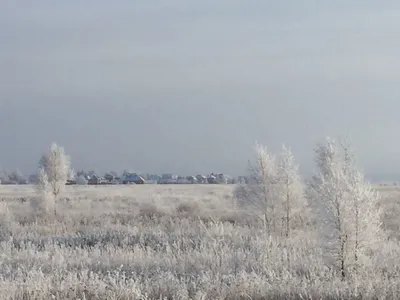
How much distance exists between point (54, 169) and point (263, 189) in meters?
18.5

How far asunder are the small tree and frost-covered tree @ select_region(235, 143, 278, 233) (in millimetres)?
16957

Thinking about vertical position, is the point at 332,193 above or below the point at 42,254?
above

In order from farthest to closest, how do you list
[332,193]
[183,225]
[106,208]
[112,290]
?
1. [106,208]
2. [183,225]
3. [332,193]
4. [112,290]

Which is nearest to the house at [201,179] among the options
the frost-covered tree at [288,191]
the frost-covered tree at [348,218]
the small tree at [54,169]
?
the small tree at [54,169]

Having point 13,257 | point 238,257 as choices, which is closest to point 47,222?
point 13,257

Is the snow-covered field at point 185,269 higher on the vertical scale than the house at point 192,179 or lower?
lower

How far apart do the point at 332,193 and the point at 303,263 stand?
2.09 metres

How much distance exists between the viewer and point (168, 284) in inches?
411

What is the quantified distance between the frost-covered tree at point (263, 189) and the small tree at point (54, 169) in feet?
55.6

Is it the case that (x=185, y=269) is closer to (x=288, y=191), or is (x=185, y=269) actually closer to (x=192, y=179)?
(x=288, y=191)

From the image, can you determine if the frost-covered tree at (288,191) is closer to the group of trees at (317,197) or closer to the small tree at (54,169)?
the group of trees at (317,197)

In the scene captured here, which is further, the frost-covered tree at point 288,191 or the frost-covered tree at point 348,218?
the frost-covered tree at point 288,191

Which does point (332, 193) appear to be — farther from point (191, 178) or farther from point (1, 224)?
point (191, 178)

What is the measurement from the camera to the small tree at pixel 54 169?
1396 inches
